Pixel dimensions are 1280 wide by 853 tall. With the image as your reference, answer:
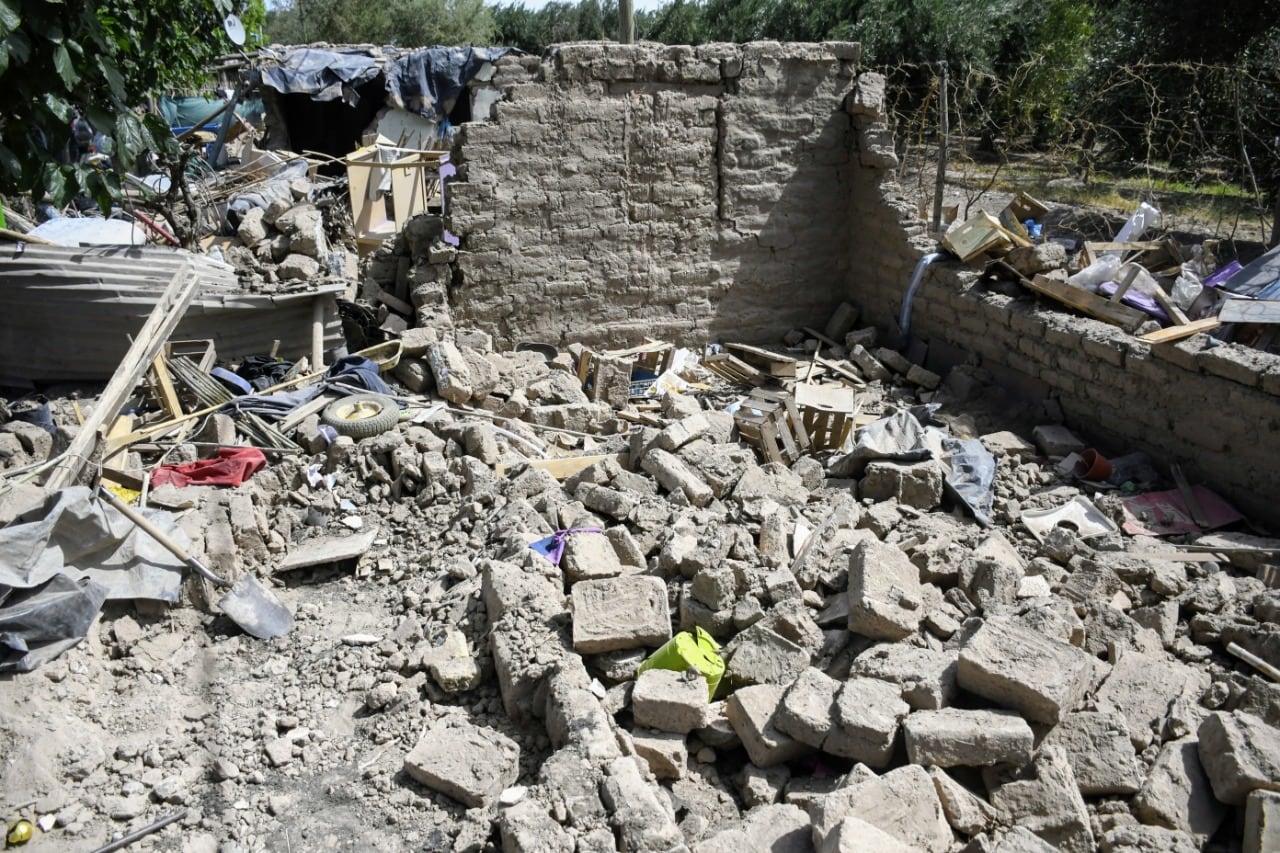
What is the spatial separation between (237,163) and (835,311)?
38.9 feet

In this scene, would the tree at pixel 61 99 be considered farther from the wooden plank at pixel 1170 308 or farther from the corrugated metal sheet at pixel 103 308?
the wooden plank at pixel 1170 308

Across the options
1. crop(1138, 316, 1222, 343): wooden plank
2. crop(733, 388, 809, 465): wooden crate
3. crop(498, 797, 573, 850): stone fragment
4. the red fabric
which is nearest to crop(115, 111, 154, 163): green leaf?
the red fabric

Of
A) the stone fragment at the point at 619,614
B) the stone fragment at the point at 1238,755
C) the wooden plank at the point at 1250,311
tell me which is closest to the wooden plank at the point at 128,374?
the stone fragment at the point at 619,614

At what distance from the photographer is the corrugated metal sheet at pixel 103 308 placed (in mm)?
7461

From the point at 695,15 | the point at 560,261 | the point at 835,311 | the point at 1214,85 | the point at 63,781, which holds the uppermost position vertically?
the point at 695,15

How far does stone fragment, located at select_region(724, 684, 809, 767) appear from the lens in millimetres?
3738

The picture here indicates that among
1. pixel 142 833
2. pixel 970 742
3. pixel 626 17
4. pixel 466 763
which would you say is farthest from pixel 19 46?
pixel 626 17

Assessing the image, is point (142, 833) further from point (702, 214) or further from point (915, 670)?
point (702, 214)

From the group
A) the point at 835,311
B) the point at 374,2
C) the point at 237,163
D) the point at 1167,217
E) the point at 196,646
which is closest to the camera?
the point at 196,646

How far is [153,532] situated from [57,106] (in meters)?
2.02

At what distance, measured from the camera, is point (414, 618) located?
489cm

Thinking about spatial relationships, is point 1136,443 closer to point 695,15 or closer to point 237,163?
point 237,163

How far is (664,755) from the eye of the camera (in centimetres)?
376

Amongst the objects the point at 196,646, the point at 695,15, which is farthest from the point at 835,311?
the point at 695,15
